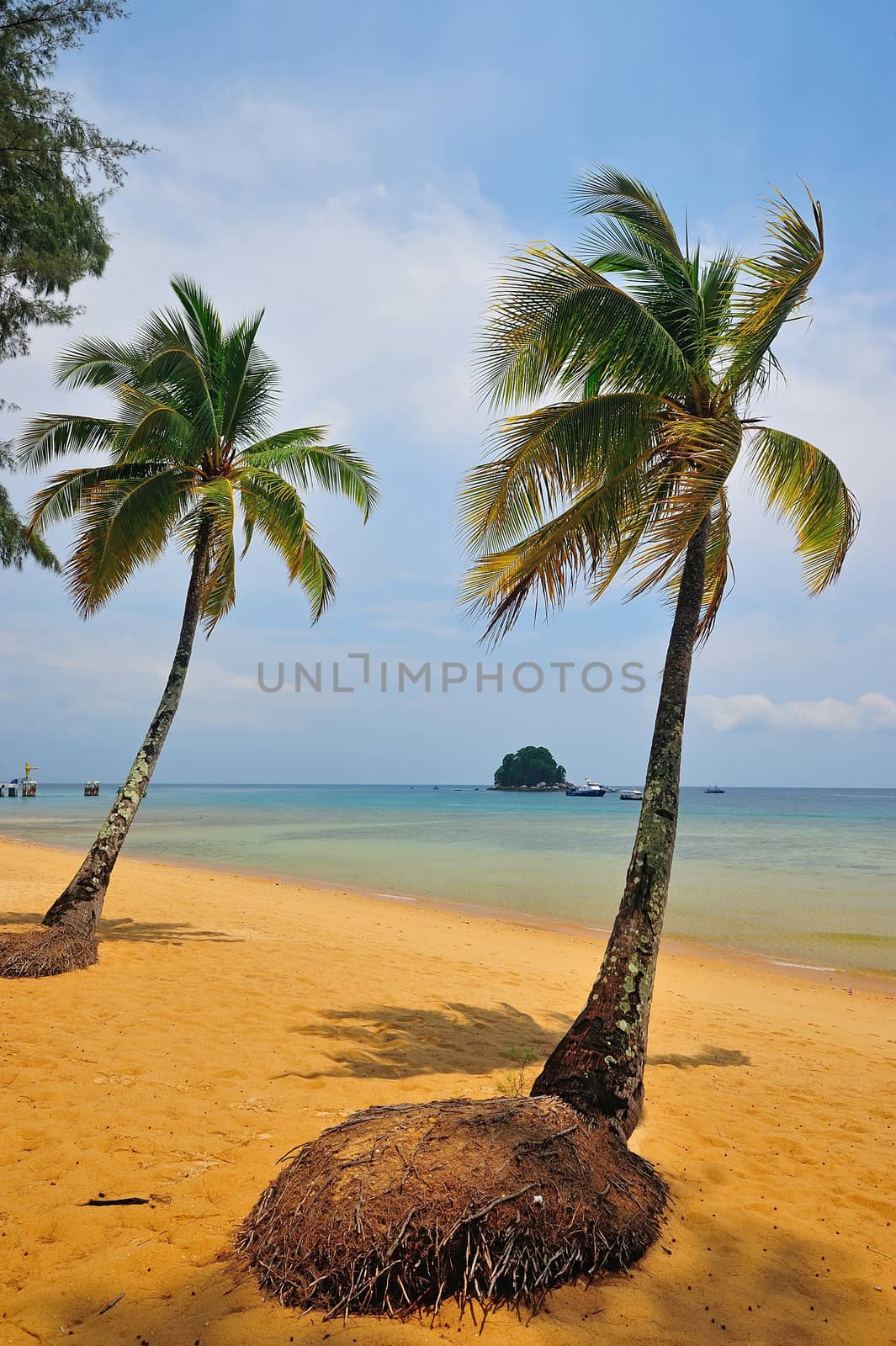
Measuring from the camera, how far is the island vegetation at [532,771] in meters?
132

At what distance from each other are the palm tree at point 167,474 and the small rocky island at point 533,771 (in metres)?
124

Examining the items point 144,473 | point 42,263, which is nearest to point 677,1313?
point 144,473

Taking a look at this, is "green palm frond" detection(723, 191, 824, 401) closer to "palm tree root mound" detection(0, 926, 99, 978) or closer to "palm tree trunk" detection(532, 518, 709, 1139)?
"palm tree trunk" detection(532, 518, 709, 1139)

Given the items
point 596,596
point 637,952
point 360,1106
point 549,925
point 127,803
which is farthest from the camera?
point 549,925

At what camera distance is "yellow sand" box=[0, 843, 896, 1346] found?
3092 millimetres

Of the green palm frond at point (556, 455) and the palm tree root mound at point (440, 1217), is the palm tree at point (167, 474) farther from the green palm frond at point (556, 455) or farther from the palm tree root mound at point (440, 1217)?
the palm tree root mound at point (440, 1217)

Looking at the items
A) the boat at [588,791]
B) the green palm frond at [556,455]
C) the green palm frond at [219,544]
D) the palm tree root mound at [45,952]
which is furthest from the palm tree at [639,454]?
the boat at [588,791]

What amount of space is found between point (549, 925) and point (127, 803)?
396 inches

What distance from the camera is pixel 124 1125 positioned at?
4676mm

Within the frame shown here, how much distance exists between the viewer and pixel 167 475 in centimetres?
929

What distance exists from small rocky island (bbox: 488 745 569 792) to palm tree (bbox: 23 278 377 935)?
123738 mm

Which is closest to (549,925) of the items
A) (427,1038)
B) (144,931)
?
(144,931)

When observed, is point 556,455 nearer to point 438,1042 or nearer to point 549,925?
point 438,1042

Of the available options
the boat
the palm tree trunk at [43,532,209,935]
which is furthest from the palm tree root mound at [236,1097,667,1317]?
the boat
